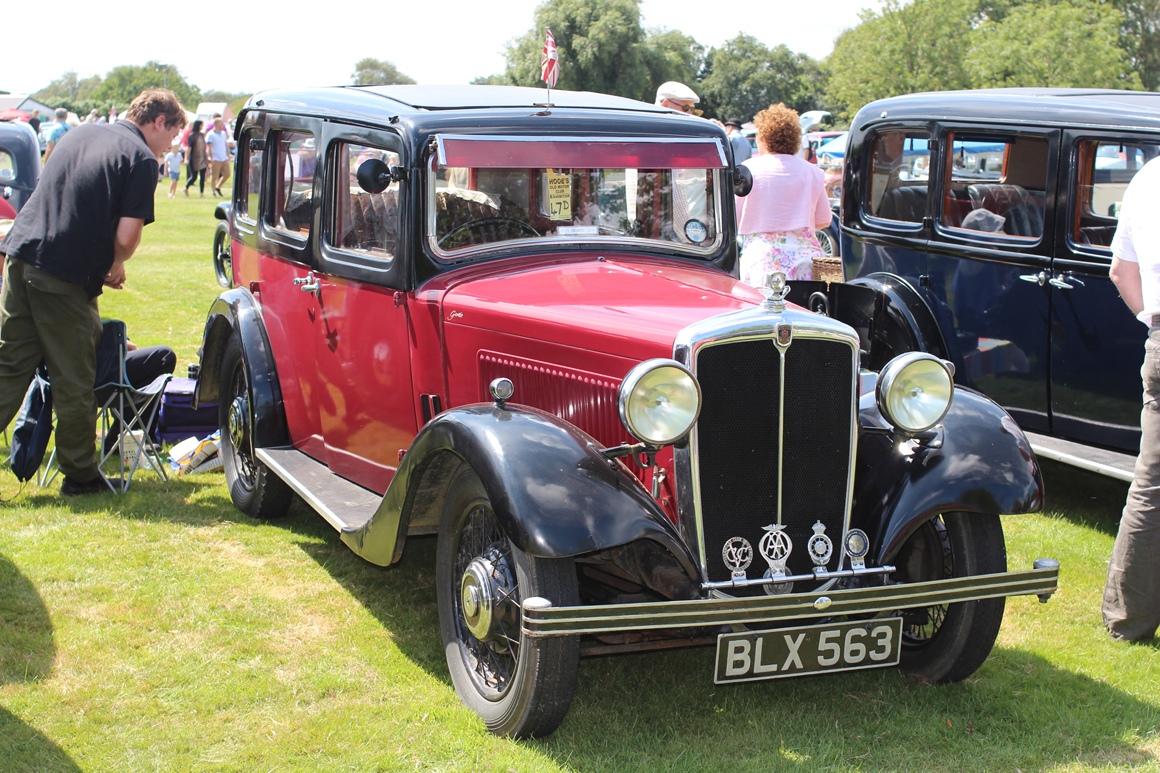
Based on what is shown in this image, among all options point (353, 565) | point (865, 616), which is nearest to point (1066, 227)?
point (865, 616)

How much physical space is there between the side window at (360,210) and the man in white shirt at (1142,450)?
268cm

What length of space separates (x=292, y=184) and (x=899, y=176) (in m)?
3.62

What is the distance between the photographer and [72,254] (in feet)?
15.7

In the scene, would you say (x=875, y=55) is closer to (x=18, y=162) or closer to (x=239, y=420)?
(x=18, y=162)

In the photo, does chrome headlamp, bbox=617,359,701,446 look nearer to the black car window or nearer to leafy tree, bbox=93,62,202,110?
the black car window

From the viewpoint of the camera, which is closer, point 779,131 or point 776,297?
point 776,297

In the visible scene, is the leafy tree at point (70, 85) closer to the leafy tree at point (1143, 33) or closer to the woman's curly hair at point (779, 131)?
the leafy tree at point (1143, 33)

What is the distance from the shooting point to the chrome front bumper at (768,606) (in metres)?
2.59

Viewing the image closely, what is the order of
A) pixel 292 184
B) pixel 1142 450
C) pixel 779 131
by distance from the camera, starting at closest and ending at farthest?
pixel 1142 450, pixel 292 184, pixel 779 131

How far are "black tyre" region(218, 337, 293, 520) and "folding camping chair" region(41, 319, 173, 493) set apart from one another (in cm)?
40

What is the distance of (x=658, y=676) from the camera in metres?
3.46

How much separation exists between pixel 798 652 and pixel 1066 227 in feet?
10.6

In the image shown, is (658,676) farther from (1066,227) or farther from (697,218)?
(1066,227)

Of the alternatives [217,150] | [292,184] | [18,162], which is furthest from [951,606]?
[217,150]
